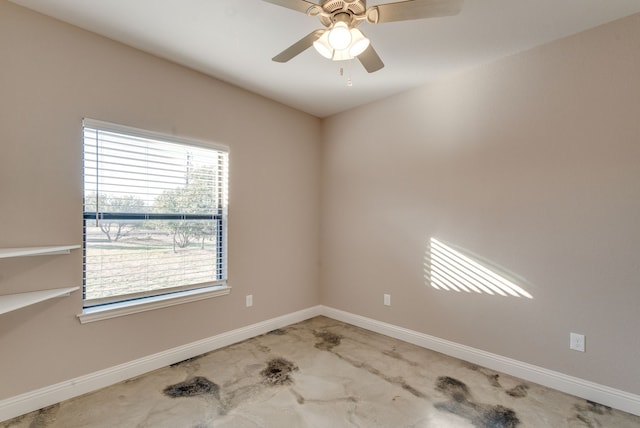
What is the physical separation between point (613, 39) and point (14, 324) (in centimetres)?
436

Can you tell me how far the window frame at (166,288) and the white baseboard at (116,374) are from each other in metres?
0.42

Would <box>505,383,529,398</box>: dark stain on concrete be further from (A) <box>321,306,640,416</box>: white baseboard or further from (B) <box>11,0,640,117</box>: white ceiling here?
(B) <box>11,0,640,117</box>: white ceiling

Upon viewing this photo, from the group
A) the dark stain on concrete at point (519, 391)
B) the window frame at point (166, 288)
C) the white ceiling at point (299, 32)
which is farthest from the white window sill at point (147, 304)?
the dark stain on concrete at point (519, 391)

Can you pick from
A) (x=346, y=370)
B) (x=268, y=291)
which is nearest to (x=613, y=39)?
(x=346, y=370)

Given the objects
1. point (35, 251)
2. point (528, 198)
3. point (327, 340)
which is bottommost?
point (327, 340)

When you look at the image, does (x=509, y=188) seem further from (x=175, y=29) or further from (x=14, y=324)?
(x=14, y=324)

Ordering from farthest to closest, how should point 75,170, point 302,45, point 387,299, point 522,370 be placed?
1. point 387,299
2. point 522,370
3. point 75,170
4. point 302,45

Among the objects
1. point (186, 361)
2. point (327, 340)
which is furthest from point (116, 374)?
point (327, 340)

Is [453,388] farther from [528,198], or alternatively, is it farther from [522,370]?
[528,198]

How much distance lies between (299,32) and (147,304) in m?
2.42

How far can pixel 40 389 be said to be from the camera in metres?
1.99

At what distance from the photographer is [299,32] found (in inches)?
85.4

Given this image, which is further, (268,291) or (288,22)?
(268,291)

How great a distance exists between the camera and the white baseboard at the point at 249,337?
1968 mm
